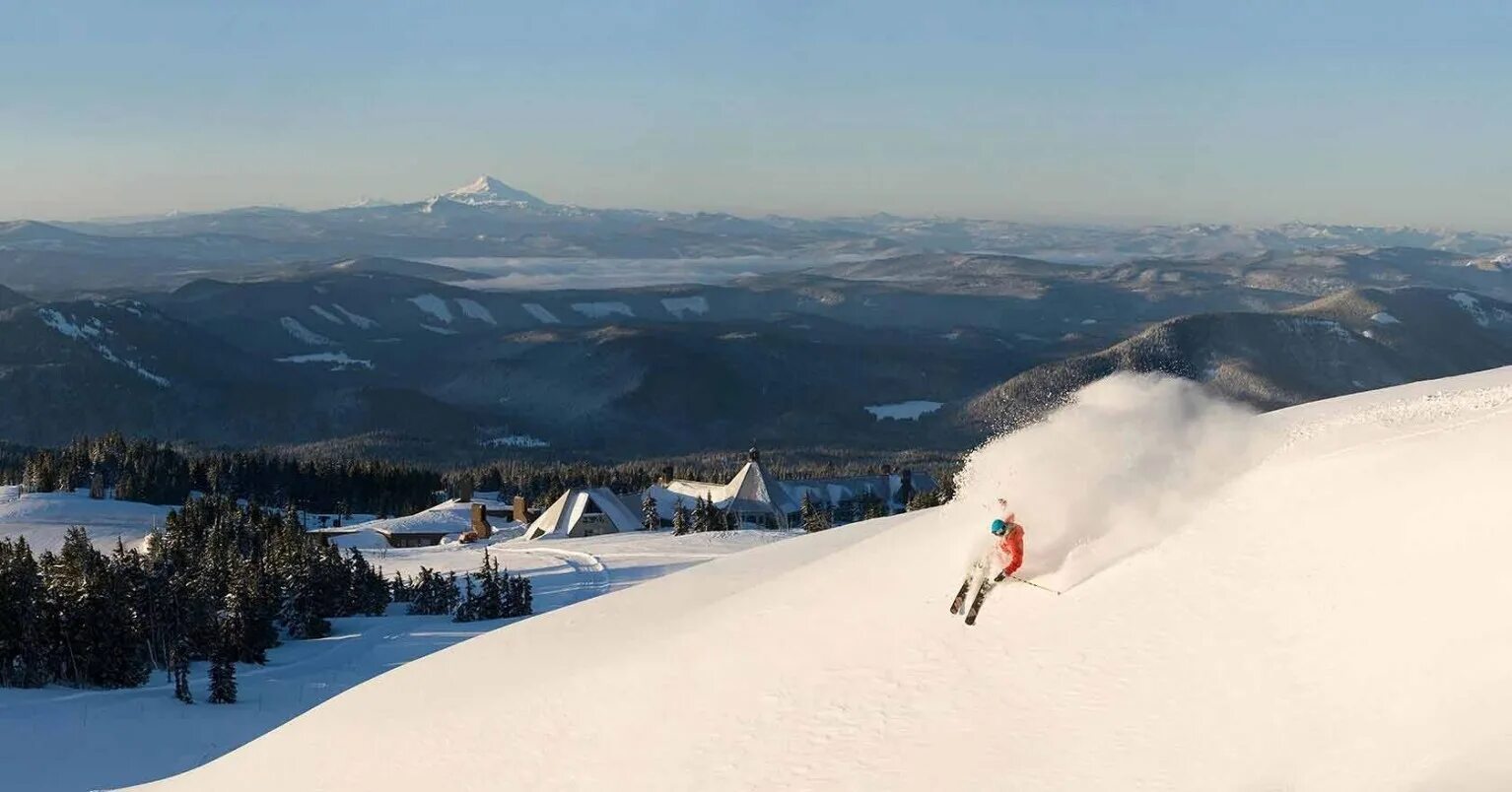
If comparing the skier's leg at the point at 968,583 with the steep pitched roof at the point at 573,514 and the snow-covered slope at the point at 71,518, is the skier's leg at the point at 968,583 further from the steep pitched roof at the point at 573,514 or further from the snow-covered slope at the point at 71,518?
the snow-covered slope at the point at 71,518

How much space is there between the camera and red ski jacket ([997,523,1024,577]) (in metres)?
21.0

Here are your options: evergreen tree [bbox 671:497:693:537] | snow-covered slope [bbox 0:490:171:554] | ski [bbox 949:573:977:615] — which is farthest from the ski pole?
snow-covered slope [bbox 0:490:171:554]

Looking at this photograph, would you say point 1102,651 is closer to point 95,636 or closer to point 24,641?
point 95,636

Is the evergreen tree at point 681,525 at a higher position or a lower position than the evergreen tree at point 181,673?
lower

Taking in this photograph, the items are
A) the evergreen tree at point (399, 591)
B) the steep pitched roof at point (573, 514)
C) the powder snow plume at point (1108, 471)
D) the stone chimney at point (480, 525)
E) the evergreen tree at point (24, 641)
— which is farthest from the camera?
the stone chimney at point (480, 525)

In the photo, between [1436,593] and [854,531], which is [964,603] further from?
[854,531]

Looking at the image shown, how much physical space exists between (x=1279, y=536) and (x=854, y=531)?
17.0m

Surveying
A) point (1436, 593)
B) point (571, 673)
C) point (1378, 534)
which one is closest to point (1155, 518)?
Result: point (1378, 534)

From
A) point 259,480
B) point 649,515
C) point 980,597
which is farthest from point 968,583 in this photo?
point 259,480

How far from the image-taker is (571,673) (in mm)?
25062

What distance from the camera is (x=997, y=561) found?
2125 cm

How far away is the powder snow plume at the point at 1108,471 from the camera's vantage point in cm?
2153

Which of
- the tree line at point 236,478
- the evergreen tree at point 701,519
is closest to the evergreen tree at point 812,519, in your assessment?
the evergreen tree at point 701,519

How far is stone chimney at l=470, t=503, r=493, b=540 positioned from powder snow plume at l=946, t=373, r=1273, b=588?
9463 centimetres
